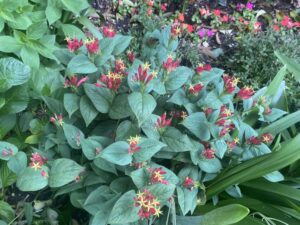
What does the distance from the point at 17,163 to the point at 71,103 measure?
0.30 metres

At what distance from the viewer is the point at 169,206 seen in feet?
5.34

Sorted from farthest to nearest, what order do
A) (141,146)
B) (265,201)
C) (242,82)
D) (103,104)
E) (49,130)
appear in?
(242,82), (265,201), (49,130), (103,104), (141,146)

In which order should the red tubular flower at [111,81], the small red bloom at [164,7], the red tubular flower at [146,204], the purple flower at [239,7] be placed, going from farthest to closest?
the purple flower at [239,7] → the small red bloom at [164,7] → the red tubular flower at [111,81] → the red tubular flower at [146,204]

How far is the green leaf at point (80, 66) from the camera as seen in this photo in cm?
161

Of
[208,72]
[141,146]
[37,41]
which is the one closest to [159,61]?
[208,72]

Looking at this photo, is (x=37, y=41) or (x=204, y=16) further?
(x=204, y=16)

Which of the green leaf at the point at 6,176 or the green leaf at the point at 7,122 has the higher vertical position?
the green leaf at the point at 7,122

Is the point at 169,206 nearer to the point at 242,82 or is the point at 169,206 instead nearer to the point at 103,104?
the point at 103,104

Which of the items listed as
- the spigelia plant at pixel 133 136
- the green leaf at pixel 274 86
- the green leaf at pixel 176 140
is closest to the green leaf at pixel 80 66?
the spigelia plant at pixel 133 136

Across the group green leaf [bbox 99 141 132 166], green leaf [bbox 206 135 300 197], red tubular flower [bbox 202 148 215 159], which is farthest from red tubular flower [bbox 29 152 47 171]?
green leaf [bbox 206 135 300 197]

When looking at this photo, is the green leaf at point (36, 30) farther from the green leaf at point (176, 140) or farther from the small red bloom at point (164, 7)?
the small red bloom at point (164, 7)

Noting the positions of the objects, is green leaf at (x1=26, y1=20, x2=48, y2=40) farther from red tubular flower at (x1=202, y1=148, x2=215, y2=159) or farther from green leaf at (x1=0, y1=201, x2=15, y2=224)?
red tubular flower at (x1=202, y1=148, x2=215, y2=159)

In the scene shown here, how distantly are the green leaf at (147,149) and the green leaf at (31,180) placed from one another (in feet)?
1.09

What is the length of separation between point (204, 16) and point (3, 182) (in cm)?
170
